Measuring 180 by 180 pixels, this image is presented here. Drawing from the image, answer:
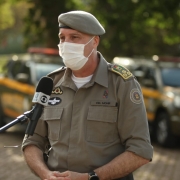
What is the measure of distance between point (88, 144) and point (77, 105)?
0.23 m

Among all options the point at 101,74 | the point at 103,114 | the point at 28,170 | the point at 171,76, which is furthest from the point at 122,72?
the point at 171,76

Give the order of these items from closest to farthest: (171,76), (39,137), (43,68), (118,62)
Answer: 1. (39,137)
2. (43,68)
3. (171,76)
4. (118,62)

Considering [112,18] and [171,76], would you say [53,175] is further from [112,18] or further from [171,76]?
[112,18]

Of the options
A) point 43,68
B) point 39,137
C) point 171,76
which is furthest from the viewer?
point 171,76

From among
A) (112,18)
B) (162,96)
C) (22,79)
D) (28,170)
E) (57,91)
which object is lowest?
(112,18)

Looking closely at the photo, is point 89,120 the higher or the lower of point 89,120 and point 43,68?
the higher

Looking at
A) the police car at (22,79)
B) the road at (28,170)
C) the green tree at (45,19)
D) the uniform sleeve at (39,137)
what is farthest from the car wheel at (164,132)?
the uniform sleeve at (39,137)

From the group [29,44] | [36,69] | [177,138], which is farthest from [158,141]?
[29,44]

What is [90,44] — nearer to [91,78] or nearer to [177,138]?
[91,78]

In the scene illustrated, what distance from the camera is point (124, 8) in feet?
64.4

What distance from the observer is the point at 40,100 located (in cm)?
329

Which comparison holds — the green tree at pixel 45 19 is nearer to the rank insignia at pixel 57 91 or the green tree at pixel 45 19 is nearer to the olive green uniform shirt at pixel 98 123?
the rank insignia at pixel 57 91

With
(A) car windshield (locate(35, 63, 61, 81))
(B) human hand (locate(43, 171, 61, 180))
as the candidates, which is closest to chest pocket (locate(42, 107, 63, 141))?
(B) human hand (locate(43, 171, 61, 180))

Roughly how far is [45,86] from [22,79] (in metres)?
9.47
